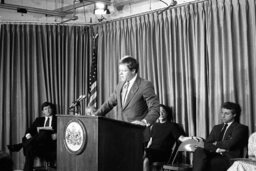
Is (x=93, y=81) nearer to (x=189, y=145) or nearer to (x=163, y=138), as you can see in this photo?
(x=163, y=138)

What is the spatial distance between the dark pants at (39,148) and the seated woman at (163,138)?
172 cm

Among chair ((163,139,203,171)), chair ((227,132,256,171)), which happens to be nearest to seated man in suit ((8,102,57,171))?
chair ((163,139,203,171))

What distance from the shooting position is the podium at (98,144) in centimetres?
330

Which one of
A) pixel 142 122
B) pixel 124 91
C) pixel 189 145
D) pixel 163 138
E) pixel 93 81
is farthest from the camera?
pixel 93 81

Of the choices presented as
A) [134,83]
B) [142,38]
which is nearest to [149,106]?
[134,83]

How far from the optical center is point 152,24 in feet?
23.4

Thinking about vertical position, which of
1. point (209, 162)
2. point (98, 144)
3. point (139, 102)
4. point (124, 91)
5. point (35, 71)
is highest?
point (35, 71)

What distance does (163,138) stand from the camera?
6.30m

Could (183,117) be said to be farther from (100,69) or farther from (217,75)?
(100,69)

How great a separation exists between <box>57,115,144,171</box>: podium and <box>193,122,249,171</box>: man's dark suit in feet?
6.04

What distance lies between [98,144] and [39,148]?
3.86 meters

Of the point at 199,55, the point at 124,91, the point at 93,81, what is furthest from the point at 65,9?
the point at 124,91

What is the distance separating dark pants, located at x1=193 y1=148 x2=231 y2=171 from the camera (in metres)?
5.21

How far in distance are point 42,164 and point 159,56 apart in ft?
9.63
